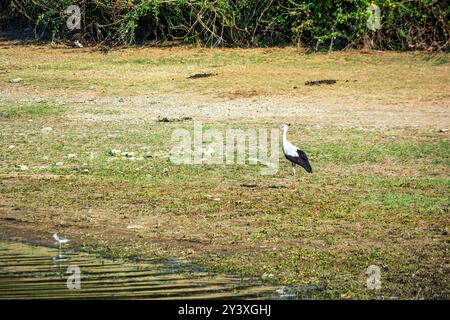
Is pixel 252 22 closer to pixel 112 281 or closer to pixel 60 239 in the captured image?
pixel 60 239

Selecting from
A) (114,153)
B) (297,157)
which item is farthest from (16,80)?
(297,157)

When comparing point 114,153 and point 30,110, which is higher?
point 114,153

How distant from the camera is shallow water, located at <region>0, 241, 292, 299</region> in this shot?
7.97 m

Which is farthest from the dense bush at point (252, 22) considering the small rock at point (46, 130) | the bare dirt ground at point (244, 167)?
the small rock at point (46, 130)

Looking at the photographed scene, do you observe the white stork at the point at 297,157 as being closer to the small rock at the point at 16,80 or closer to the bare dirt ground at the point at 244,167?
the bare dirt ground at the point at 244,167

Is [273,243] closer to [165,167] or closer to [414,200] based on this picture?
[414,200]

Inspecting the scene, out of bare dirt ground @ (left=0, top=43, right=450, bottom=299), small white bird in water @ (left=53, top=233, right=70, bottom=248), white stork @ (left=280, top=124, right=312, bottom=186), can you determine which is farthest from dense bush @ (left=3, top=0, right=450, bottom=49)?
small white bird in water @ (left=53, top=233, right=70, bottom=248)

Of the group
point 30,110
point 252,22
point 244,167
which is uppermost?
point 252,22

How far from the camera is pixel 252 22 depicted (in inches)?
832

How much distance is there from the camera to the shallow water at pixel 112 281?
7.97 meters

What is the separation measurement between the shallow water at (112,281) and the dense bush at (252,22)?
39.3 feet

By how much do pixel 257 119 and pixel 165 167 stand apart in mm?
3366

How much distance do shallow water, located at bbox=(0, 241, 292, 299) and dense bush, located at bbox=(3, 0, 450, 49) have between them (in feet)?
39.3

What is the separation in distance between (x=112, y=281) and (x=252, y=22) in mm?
13422
